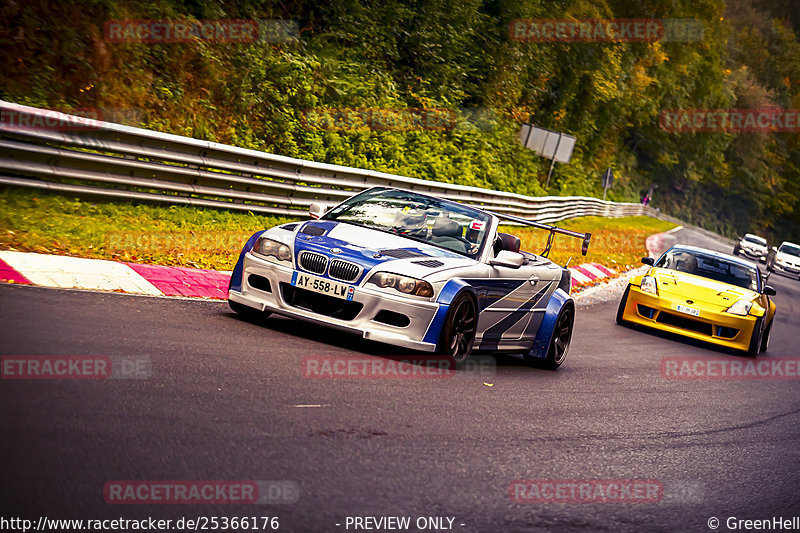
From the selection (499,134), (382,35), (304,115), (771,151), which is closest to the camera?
(304,115)

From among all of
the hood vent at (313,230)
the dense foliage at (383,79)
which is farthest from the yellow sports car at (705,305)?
the dense foliage at (383,79)

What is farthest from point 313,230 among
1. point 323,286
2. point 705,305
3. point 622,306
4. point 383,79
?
point 383,79

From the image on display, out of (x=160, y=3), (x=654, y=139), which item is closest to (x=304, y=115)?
(x=160, y=3)

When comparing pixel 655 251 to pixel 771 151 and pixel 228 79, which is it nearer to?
pixel 228 79

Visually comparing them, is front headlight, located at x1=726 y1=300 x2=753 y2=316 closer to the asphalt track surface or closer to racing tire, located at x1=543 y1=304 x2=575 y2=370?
the asphalt track surface

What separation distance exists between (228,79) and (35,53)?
193 inches

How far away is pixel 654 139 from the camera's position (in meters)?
65.7

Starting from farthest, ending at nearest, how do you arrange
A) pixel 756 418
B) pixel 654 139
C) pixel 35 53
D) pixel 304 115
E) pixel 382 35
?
pixel 654 139, pixel 382 35, pixel 304 115, pixel 35 53, pixel 756 418

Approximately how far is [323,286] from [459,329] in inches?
47.6

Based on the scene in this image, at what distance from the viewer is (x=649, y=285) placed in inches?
533

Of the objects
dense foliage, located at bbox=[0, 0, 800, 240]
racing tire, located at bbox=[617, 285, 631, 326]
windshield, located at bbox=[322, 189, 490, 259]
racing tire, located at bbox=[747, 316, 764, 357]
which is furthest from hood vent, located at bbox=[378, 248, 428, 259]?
racing tire, located at bbox=[747, 316, 764, 357]

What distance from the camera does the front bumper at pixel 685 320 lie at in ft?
42.7

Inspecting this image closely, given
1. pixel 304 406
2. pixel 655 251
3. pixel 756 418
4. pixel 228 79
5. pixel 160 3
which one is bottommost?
pixel 655 251

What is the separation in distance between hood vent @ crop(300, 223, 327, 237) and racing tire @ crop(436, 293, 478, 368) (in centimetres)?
133
